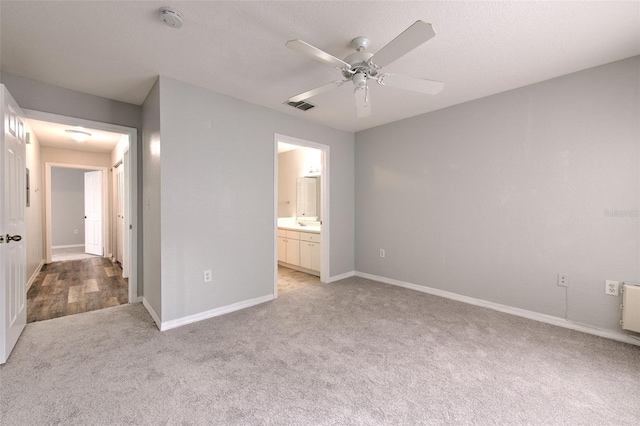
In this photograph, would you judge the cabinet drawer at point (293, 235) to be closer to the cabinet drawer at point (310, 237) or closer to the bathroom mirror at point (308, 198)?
the cabinet drawer at point (310, 237)

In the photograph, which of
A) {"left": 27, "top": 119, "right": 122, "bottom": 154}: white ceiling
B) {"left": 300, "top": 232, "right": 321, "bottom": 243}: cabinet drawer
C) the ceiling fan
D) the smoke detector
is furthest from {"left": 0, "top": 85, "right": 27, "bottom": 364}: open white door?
{"left": 300, "top": 232, "right": 321, "bottom": 243}: cabinet drawer

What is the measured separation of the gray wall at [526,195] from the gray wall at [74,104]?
3.32m

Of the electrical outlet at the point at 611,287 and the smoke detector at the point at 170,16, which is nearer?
the smoke detector at the point at 170,16

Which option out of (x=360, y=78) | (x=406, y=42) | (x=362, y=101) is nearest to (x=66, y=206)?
(x=362, y=101)

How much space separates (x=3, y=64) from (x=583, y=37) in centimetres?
466

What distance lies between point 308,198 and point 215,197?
8.67 feet

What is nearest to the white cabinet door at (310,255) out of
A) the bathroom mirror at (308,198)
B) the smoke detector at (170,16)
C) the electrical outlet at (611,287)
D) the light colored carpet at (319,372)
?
the bathroom mirror at (308,198)

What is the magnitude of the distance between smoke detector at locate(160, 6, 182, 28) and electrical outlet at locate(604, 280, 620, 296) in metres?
3.99

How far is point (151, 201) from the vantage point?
2.94 m

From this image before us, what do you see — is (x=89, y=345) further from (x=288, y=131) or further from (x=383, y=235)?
(x=383, y=235)

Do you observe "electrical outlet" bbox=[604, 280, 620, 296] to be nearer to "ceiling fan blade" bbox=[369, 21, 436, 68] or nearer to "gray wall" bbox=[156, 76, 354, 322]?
"ceiling fan blade" bbox=[369, 21, 436, 68]

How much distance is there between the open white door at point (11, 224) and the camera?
202cm

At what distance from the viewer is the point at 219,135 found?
9.88 ft

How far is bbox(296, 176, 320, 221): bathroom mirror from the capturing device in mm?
5340
